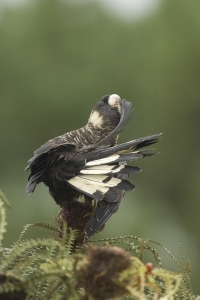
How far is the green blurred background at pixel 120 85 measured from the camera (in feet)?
12.3

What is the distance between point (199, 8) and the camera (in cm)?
447

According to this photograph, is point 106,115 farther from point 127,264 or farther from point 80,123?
point 80,123

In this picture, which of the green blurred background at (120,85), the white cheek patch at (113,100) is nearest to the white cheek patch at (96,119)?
the white cheek patch at (113,100)

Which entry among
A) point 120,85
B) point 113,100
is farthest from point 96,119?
point 120,85

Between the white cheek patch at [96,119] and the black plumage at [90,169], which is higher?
the white cheek patch at [96,119]

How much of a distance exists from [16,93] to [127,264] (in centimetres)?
354

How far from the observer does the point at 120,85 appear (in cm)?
400

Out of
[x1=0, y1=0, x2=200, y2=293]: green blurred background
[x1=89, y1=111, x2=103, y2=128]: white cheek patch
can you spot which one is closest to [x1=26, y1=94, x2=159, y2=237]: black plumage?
[x1=89, y1=111, x2=103, y2=128]: white cheek patch

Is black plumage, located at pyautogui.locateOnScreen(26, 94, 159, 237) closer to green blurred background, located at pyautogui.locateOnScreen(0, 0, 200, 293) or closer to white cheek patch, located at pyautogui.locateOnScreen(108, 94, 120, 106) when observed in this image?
white cheek patch, located at pyautogui.locateOnScreen(108, 94, 120, 106)

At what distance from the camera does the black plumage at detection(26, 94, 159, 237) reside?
778 mm

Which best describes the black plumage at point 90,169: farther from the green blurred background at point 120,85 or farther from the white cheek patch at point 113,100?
the green blurred background at point 120,85

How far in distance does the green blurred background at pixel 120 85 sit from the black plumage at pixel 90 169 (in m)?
2.36

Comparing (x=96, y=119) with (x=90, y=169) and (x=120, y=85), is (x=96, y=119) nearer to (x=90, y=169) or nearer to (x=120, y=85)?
(x=90, y=169)

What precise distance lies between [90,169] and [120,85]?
317 cm
